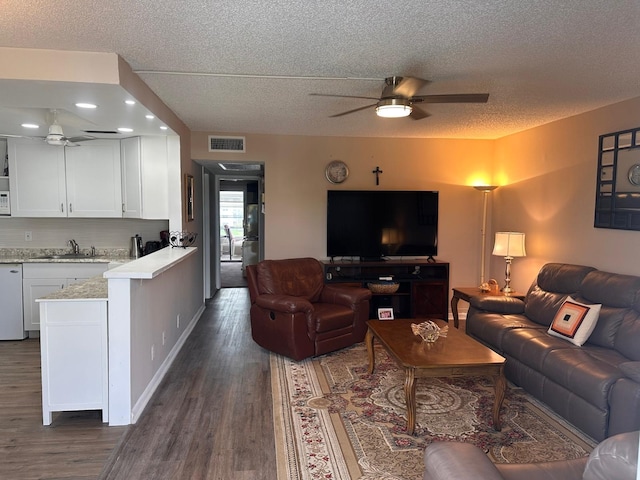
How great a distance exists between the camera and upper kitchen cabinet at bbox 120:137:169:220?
15.6 ft

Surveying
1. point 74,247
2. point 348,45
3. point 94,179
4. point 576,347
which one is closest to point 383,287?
point 576,347

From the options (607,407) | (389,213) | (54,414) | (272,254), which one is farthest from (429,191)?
(54,414)

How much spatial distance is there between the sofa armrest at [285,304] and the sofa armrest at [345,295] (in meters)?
0.57

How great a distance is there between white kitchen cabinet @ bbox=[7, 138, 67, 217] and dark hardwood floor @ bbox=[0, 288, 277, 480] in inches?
68.1

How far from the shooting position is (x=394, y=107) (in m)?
2.94

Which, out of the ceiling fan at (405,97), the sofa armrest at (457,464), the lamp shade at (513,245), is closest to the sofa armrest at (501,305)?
the lamp shade at (513,245)

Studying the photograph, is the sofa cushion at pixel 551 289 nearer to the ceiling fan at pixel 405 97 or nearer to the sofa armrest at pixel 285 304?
the ceiling fan at pixel 405 97

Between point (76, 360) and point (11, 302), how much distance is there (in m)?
2.43

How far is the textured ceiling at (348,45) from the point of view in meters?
2.06

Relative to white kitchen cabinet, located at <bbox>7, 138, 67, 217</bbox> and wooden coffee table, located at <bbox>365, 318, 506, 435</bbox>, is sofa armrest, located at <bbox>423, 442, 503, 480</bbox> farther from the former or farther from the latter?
white kitchen cabinet, located at <bbox>7, 138, 67, 217</bbox>

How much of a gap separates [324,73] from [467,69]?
0.99 meters

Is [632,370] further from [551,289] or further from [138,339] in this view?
[138,339]

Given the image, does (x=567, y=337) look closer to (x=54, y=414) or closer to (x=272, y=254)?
(x=272, y=254)

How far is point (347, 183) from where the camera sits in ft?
18.2
